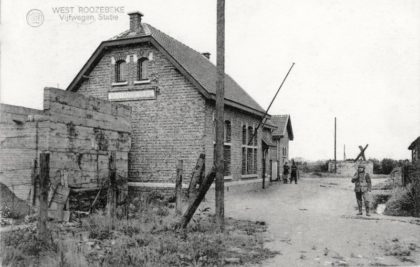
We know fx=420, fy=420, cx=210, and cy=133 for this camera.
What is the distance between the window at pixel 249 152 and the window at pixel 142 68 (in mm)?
5923

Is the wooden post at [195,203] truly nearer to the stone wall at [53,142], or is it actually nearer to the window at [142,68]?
the stone wall at [53,142]

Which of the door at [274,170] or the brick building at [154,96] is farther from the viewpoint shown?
the door at [274,170]

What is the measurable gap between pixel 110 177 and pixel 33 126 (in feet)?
10.1

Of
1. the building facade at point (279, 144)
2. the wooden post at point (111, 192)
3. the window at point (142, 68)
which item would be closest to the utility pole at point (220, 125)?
the wooden post at point (111, 192)

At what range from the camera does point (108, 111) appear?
521 inches

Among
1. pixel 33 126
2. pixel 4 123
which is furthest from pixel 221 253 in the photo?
pixel 4 123

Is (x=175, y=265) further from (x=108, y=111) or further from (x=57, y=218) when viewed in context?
(x=108, y=111)

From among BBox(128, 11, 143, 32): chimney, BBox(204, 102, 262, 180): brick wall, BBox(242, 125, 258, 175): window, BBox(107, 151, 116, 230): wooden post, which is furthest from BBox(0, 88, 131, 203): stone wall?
BBox(242, 125, 258, 175): window

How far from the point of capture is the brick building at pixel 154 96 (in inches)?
631

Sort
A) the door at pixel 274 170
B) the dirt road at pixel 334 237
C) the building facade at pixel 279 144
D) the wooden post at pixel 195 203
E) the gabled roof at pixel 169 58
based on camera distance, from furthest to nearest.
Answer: the building facade at pixel 279 144 < the door at pixel 274 170 < the gabled roof at pixel 169 58 < the wooden post at pixel 195 203 < the dirt road at pixel 334 237

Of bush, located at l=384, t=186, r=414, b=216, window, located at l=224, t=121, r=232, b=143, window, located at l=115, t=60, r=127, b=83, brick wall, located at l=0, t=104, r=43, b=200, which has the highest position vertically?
window, located at l=115, t=60, r=127, b=83

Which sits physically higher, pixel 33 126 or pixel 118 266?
pixel 33 126

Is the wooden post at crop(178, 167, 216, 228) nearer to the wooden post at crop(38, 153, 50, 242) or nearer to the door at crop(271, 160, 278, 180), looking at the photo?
the wooden post at crop(38, 153, 50, 242)

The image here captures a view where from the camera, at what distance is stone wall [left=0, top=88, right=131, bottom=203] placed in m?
10.9
